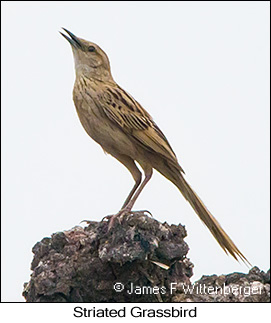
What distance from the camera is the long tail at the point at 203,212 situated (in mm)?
8961

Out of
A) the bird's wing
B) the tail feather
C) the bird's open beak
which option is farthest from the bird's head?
the tail feather

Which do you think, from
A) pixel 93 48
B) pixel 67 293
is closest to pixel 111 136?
pixel 93 48

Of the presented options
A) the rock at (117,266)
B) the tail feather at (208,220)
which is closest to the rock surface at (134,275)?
the rock at (117,266)

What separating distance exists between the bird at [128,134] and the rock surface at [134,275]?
81.5 inches

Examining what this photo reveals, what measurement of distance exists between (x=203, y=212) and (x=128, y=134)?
1.63 meters

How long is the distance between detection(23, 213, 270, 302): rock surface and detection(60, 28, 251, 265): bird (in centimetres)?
207

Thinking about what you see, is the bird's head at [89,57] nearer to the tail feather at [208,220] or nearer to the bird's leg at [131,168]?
the bird's leg at [131,168]

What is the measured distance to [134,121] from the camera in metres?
9.86

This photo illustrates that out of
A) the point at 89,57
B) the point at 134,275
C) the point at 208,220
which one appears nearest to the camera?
the point at 134,275

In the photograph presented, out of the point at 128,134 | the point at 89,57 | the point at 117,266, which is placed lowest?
the point at 117,266

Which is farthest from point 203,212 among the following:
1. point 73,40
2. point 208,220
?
point 73,40

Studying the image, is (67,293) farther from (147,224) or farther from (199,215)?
(199,215)

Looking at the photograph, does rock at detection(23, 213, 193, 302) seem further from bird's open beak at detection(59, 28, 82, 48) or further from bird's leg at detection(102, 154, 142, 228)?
bird's open beak at detection(59, 28, 82, 48)

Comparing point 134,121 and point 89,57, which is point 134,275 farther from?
point 89,57
